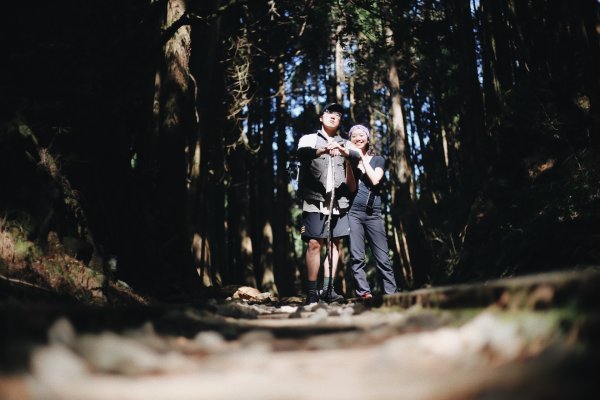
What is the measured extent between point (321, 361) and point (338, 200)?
498 cm

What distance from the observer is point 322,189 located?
22.1 ft

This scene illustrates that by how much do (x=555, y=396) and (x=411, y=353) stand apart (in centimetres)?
76

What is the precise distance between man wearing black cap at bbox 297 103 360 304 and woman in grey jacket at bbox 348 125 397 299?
12 cm

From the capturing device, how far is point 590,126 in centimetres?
767

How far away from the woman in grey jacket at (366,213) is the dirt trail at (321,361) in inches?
164

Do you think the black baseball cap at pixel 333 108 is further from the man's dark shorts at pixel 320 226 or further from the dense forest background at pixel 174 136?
the man's dark shorts at pixel 320 226

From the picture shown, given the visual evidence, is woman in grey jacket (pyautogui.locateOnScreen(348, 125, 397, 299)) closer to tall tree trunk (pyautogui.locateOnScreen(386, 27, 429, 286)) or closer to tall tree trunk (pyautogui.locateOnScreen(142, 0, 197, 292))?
tall tree trunk (pyautogui.locateOnScreen(142, 0, 197, 292))

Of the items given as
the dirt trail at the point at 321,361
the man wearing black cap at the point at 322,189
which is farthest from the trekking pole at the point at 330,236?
the dirt trail at the point at 321,361

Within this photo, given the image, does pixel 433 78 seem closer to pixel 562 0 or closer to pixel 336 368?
pixel 562 0

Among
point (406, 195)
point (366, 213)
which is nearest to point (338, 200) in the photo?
point (366, 213)

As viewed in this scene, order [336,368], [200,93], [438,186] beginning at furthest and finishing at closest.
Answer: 1. [438,186]
2. [200,93]
3. [336,368]

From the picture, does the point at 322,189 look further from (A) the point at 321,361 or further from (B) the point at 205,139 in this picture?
(B) the point at 205,139

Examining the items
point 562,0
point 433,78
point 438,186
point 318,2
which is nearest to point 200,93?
point 318,2

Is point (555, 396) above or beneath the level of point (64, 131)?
beneath
